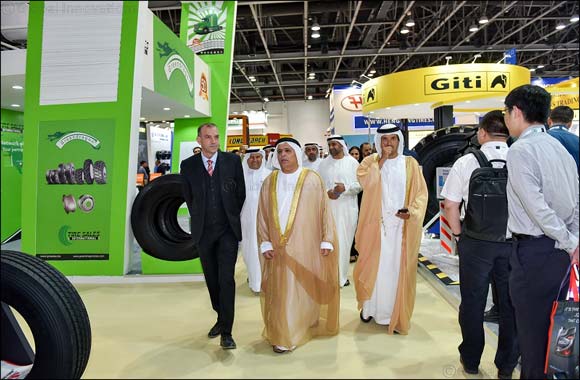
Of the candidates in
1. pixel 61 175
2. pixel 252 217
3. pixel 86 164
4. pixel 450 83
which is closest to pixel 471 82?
pixel 450 83

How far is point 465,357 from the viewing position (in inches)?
97.4

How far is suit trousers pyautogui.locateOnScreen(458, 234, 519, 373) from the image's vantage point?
7.70 ft

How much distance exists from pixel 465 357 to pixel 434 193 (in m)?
3.83

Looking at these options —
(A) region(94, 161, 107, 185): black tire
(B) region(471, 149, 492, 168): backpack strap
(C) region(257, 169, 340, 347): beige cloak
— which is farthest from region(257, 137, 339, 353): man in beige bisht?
(A) region(94, 161, 107, 185): black tire

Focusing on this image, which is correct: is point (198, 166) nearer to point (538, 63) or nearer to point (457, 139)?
point (457, 139)

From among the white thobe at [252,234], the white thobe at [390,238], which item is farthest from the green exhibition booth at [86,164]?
the white thobe at [390,238]

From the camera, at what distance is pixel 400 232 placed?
3238 millimetres

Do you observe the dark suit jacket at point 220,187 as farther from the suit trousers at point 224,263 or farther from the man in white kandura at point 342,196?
the man in white kandura at point 342,196

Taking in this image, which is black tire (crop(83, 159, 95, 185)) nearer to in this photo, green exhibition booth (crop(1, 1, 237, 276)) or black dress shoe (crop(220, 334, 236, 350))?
green exhibition booth (crop(1, 1, 237, 276))

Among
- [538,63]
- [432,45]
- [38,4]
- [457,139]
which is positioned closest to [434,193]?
[457,139]

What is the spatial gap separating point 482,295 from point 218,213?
5.54ft

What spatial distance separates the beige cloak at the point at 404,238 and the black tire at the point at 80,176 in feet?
9.69

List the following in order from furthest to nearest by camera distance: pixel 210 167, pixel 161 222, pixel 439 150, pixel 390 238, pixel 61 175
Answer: pixel 439 150, pixel 61 175, pixel 161 222, pixel 390 238, pixel 210 167

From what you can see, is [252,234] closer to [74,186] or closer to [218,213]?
[218,213]
